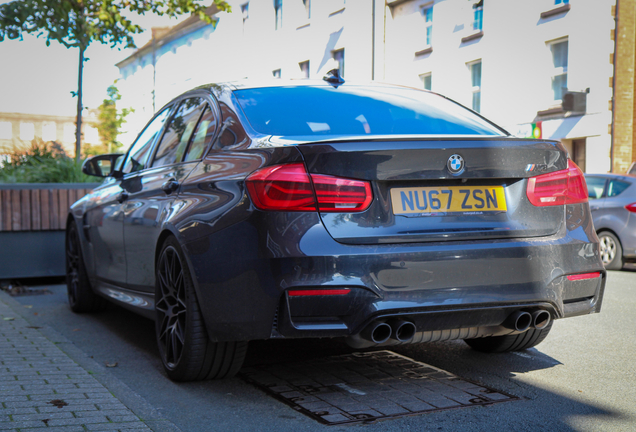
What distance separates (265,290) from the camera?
3.25 m

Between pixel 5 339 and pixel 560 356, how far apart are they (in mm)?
3487

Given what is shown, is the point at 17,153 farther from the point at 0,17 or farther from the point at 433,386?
the point at 433,386

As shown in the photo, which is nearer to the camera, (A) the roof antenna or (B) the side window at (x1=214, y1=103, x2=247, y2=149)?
(B) the side window at (x1=214, y1=103, x2=247, y2=149)

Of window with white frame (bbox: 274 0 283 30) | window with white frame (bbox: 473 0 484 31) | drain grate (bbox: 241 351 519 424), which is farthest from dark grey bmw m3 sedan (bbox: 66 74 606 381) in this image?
window with white frame (bbox: 274 0 283 30)

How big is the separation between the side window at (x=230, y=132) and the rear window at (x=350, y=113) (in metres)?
0.07

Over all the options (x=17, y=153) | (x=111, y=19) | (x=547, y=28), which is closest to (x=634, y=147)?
(x=547, y=28)

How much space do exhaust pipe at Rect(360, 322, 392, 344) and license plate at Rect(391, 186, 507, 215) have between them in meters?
0.49

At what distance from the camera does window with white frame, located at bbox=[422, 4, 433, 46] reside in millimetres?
26594

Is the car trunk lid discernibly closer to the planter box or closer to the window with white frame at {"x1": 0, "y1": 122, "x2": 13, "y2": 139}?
the planter box

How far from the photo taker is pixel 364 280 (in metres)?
3.18

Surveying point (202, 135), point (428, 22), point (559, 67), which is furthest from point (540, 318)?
point (428, 22)

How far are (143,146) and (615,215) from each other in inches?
293

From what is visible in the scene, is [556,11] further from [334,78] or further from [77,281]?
[334,78]

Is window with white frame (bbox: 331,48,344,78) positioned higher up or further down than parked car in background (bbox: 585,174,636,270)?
higher up
